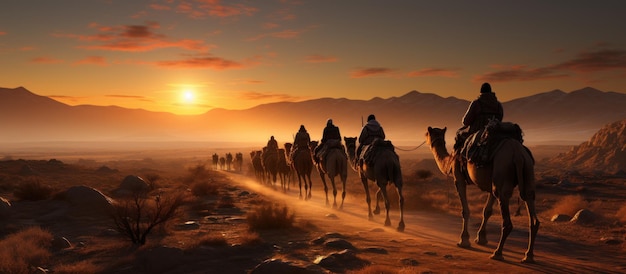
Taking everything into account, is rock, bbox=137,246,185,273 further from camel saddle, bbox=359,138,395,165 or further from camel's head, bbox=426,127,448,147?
camel's head, bbox=426,127,448,147

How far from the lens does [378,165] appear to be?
13.8 metres

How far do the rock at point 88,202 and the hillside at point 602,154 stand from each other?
2185 inches

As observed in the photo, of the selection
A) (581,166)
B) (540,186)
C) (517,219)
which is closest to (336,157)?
(517,219)

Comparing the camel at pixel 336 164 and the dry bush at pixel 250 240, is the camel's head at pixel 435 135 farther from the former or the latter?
the camel at pixel 336 164

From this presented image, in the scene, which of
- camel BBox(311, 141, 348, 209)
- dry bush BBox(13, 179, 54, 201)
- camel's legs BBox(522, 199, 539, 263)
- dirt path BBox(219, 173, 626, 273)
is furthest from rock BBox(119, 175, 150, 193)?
camel's legs BBox(522, 199, 539, 263)

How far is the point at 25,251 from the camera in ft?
30.6

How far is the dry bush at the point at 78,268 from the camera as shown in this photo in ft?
27.1

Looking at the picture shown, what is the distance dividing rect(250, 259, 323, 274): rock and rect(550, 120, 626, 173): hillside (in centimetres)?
5612

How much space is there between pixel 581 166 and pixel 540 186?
35.6 metres

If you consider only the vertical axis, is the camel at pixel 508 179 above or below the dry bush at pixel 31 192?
above

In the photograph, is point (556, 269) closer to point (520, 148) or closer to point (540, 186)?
point (520, 148)

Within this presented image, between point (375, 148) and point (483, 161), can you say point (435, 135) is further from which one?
point (483, 161)

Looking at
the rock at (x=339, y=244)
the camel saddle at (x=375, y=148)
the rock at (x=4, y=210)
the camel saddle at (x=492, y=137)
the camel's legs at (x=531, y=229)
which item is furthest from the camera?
the camel saddle at (x=375, y=148)

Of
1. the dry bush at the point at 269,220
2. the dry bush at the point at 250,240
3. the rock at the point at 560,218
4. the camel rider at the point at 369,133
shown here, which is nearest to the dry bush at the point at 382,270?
the dry bush at the point at 250,240
